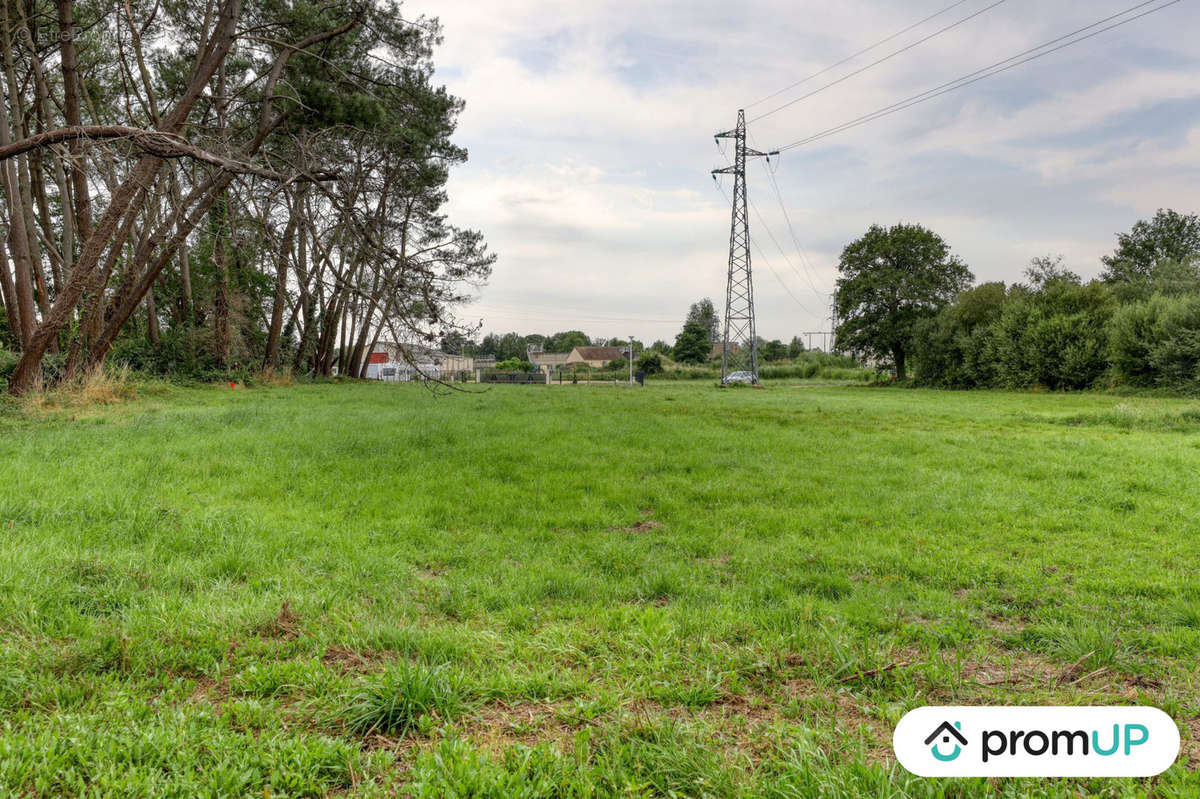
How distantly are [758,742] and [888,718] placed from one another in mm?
573

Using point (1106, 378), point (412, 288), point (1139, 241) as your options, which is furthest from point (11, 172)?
point (1139, 241)

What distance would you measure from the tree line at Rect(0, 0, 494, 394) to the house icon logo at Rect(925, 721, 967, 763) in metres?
4.99

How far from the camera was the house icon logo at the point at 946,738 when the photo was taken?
1972mm

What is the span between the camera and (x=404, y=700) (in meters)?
2.34

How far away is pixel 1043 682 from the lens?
8.66 ft

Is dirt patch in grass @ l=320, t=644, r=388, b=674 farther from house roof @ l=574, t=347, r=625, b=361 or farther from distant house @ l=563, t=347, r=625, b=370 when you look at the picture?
house roof @ l=574, t=347, r=625, b=361

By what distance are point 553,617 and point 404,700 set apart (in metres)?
1.21

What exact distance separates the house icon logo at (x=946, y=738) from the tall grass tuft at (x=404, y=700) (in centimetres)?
173

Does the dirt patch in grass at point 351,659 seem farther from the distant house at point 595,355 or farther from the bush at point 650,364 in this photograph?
the distant house at point 595,355

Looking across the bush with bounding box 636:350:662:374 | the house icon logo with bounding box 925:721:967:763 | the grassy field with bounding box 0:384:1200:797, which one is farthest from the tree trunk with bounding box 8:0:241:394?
the bush with bounding box 636:350:662:374

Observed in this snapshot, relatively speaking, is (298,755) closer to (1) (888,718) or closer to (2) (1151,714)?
(1) (888,718)

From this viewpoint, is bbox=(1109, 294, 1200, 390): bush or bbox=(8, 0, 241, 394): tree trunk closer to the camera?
bbox=(8, 0, 241, 394): tree trunk

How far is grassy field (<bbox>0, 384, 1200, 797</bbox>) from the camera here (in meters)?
2.03

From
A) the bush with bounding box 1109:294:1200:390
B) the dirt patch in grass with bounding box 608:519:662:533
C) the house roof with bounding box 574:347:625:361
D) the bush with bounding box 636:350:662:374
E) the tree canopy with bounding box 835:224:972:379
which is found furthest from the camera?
the house roof with bounding box 574:347:625:361
